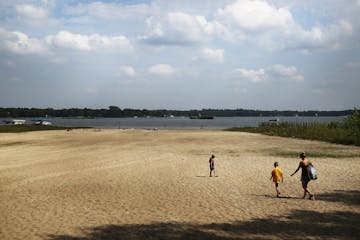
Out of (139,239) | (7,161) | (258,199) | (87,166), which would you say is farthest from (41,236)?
(7,161)

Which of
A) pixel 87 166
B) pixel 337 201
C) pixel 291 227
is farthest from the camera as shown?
pixel 87 166

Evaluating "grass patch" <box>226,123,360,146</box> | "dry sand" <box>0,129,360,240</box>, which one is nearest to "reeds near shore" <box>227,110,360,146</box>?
"grass patch" <box>226,123,360,146</box>

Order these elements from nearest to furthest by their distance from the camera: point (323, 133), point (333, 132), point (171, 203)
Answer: point (171, 203) < point (333, 132) < point (323, 133)

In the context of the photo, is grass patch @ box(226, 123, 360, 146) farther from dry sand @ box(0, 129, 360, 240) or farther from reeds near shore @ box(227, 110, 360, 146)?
dry sand @ box(0, 129, 360, 240)

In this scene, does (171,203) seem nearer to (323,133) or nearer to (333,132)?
(333,132)

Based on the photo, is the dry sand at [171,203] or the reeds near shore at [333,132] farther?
the reeds near shore at [333,132]

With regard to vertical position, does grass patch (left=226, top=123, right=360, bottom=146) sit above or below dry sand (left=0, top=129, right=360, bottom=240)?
above

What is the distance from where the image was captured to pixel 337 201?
53.4 ft

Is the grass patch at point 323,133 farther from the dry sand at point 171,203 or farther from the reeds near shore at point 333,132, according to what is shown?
the dry sand at point 171,203

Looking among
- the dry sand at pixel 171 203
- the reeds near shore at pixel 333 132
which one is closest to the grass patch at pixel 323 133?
the reeds near shore at pixel 333 132

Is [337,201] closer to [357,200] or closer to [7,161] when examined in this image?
[357,200]

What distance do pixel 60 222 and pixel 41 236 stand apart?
5.19 feet

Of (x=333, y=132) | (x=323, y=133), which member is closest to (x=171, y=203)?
(x=333, y=132)

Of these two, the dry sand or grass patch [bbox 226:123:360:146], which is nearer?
the dry sand
